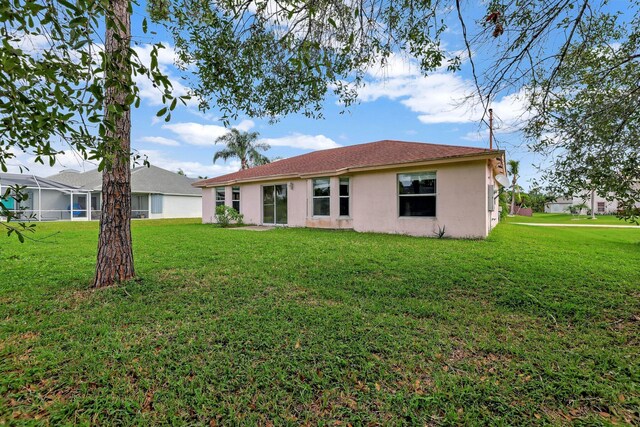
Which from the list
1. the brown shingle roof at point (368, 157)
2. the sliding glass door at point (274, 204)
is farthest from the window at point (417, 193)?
the sliding glass door at point (274, 204)

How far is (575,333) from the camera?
3.40 meters

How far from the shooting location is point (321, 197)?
1382cm

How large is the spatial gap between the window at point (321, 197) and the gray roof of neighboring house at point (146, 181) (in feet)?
60.2

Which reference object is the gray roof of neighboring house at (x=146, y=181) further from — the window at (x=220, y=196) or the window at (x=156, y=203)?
the window at (x=220, y=196)

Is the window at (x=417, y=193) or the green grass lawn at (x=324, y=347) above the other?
the window at (x=417, y=193)

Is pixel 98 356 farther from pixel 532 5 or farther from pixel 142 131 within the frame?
pixel 532 5

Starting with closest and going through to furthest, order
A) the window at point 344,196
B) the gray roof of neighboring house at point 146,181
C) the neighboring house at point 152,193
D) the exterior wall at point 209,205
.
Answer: the window at point 344,196
the exterior wall at point 209,205
the neighboring house at point 152,193
the gray roof of neighboring house at point 146,181

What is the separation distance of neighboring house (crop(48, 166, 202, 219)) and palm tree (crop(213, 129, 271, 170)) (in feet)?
15.6

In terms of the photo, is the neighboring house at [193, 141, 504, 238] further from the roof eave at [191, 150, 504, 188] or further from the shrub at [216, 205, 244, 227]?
the shrub at [216, 205, 244, 227]

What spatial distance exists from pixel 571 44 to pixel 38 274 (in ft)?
34.1

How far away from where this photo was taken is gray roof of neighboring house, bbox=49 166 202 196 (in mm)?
25328

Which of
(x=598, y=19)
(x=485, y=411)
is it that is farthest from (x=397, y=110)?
(x=485, y=411)

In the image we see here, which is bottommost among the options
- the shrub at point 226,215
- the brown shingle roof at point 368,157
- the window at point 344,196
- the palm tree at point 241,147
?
the shrub at point 226,215

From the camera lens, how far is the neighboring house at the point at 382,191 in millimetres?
10070
